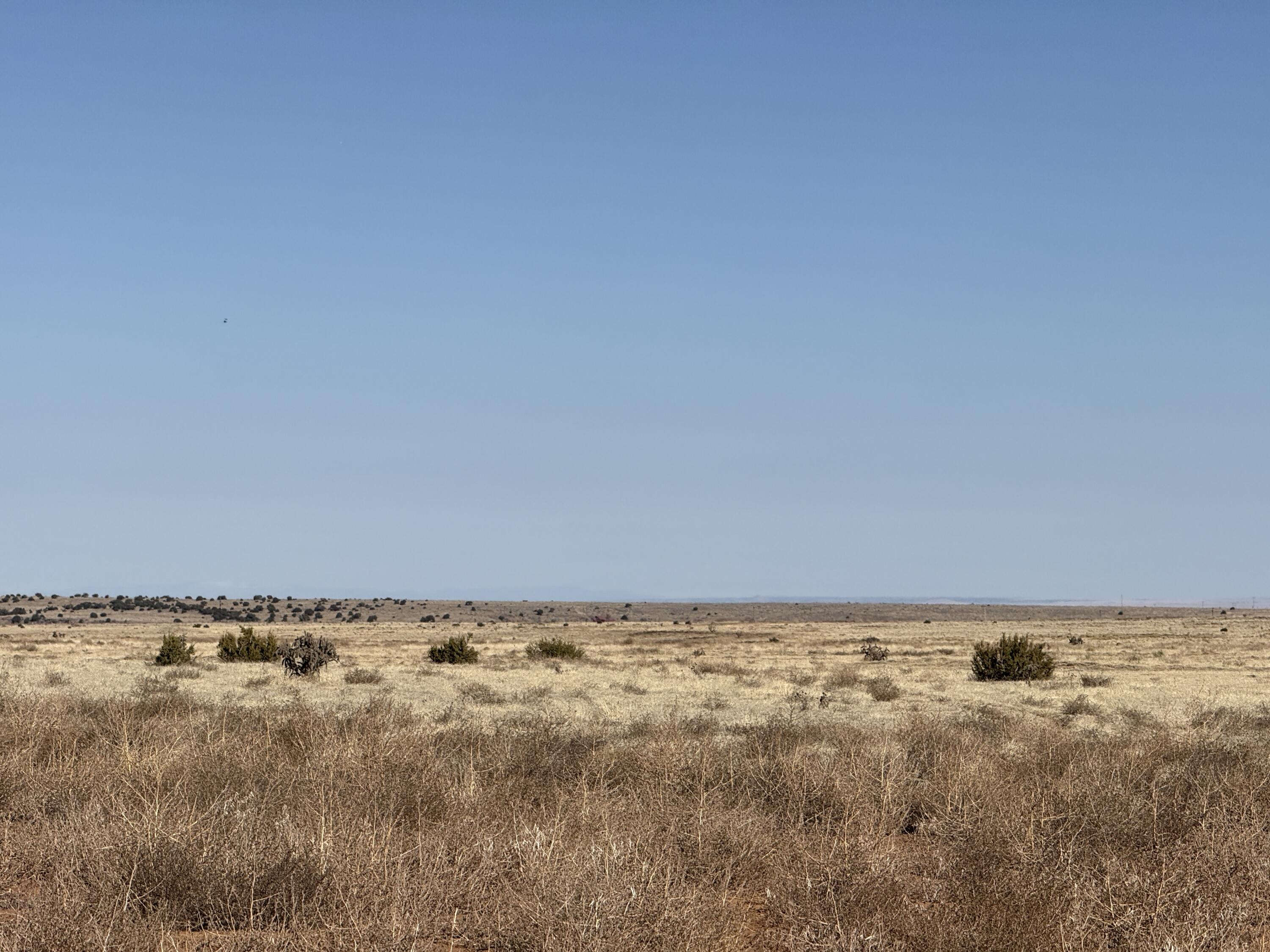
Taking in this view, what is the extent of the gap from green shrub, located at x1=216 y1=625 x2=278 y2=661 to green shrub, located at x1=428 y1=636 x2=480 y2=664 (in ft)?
19.5

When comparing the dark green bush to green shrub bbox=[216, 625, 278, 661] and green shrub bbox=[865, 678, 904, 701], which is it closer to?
green shrub bbox=[216, 625, 278, 661]

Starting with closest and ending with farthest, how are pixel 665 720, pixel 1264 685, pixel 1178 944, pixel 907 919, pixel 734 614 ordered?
1. pixel 1178 944
2. pixel 907 919
3. pixel 665 720
4. pixel 1264 685
5. pixel 734 614

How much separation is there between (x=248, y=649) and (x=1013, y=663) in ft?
92.6

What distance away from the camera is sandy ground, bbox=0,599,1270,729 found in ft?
85.7

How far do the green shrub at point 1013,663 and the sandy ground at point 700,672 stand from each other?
73 cm

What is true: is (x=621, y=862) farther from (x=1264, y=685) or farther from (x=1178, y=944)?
(x=1264, y=685)

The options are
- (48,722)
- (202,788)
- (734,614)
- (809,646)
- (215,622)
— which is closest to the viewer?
(202,788)

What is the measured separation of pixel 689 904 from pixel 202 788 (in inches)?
249

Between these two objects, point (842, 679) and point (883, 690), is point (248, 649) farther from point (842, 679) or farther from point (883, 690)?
point (883, 690)

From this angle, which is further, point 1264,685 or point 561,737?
point 1264,685

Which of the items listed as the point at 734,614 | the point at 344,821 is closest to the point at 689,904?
the point at 344,821

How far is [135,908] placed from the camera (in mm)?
7332

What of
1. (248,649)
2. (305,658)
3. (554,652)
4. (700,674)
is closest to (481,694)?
(305,658)


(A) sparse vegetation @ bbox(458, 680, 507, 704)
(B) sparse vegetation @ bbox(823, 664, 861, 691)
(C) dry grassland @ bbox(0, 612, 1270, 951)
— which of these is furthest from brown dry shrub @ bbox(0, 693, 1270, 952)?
(B) sparse vegetation @ bbox(823, 664, 861, 691)
